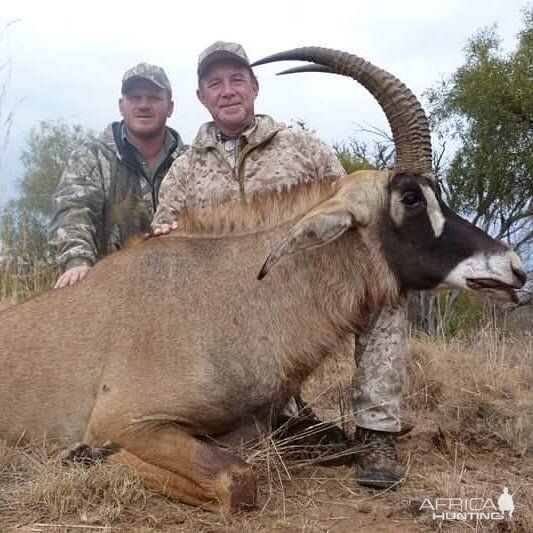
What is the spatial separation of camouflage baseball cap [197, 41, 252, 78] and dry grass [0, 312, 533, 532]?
290cm

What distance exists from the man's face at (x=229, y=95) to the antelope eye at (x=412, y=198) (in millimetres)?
2245

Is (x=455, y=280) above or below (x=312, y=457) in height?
above

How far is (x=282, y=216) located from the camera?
4801 millimetres

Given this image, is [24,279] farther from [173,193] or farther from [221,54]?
[221,54]

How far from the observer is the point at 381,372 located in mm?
4785

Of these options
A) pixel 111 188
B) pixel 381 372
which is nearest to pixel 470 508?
pixel 381 372

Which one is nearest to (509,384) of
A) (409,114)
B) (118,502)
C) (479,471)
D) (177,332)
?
(479,471)

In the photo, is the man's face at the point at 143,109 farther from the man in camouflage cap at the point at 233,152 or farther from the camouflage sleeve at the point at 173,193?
the camouflage sleeve at the point at 173,193

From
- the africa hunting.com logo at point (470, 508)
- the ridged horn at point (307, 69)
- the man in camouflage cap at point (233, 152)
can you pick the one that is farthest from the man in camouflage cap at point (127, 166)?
the africa hunting.com logo at point (470, 508)

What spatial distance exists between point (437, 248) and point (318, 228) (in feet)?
2.48

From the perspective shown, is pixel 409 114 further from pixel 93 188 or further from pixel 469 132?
pixel 469 132

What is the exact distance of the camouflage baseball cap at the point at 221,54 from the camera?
21.0 feet

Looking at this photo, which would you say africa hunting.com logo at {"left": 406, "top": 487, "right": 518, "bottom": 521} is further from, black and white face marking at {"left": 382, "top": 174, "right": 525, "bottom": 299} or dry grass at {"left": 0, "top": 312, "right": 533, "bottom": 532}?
black and white face marking at {"left": 382, "top": 174, "right": 525, "bottom": 299}

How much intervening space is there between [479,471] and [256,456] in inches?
58.2
